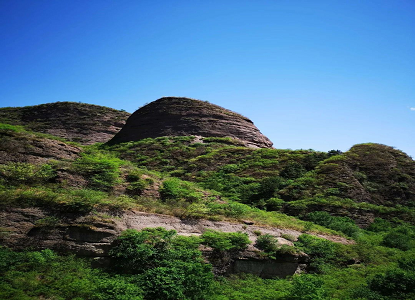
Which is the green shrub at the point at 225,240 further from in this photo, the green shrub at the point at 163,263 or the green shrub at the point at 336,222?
the green shrub at the point at 336,222

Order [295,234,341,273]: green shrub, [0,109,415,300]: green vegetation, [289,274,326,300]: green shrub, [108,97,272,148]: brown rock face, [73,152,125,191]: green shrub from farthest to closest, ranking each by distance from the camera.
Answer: [108,97,272,148]: brown rock face → [73,152,125,191]: green shrub → [295,234,341,273]: green shrub → [289,274,326,300]: green shrub → [0,109,415,300]: green vegetation

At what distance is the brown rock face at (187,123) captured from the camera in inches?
1606

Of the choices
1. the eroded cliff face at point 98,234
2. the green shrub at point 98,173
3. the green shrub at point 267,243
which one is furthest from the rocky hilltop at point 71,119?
the green shrub at point 267,243

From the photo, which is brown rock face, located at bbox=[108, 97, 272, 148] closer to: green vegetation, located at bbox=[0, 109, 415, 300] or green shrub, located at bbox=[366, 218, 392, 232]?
green vegetation, located at bbox=[0, 109, 415, 300]

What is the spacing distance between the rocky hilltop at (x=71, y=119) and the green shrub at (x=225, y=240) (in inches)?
1609

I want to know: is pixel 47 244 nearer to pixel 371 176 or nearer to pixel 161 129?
pixel 371 176

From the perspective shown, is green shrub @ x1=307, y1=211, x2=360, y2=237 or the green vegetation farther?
green shrub @ x1=307, y1=211, x2=360, y2=237

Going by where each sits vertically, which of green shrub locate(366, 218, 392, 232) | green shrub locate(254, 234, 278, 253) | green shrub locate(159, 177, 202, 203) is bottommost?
green shrub locate(254, 234, 278, 253)

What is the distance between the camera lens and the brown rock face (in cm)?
4078

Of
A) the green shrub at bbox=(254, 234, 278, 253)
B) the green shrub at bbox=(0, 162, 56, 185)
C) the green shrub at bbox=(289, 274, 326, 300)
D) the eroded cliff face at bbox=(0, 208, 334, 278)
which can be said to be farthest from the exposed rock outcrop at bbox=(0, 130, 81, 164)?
the green shrub at bbox=(289, 274, 326, 300)

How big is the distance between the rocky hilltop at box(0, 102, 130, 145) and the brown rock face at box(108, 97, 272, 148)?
9590 mm

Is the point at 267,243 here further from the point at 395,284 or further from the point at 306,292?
the point at 395,284

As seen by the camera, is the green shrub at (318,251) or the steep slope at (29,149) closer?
the green shrub at (318,251)

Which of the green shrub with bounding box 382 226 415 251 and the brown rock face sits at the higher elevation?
the brown rock face
